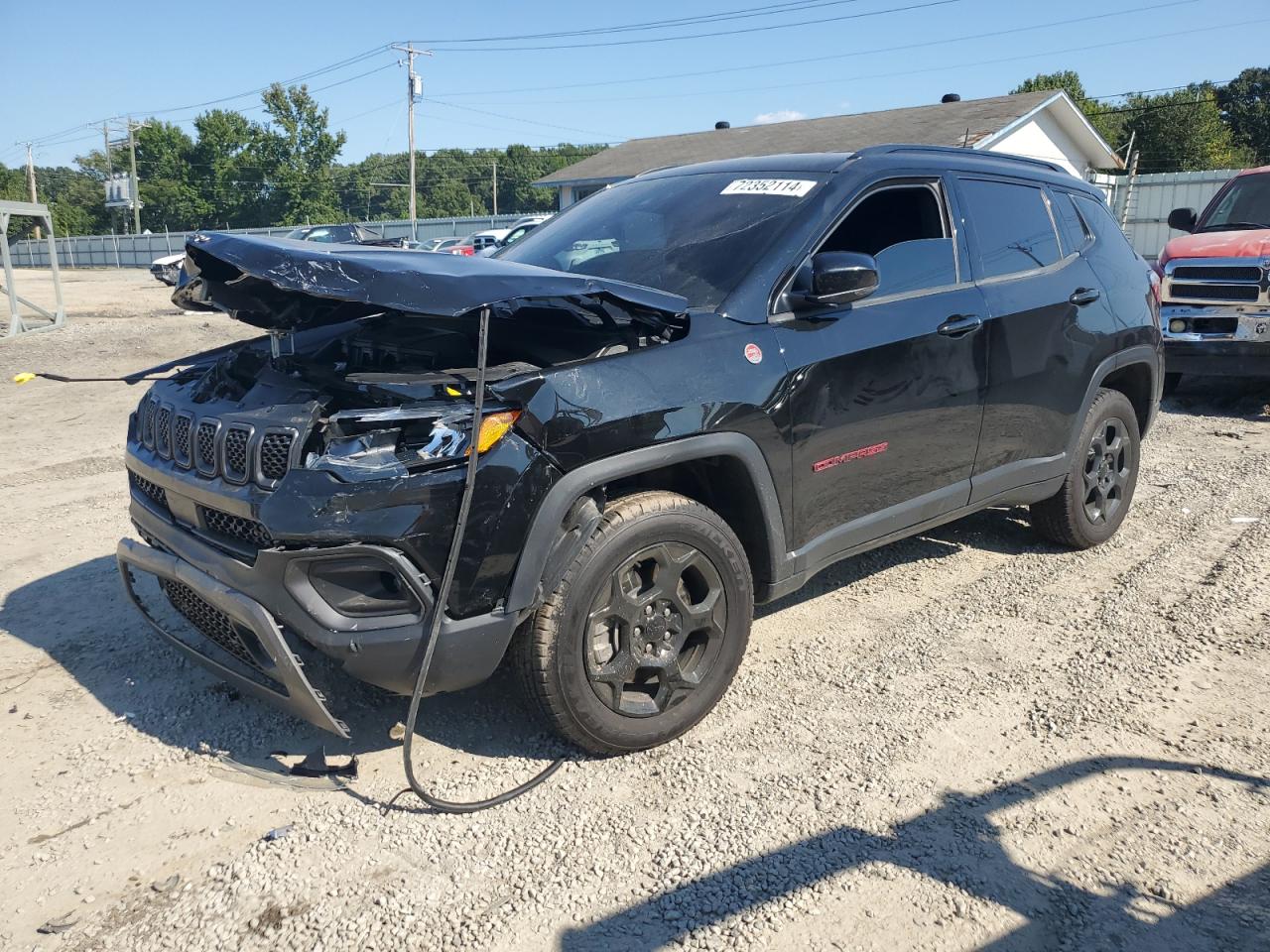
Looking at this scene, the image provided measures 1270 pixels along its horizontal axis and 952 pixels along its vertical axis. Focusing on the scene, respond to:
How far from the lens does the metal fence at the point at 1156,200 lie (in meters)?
25.1

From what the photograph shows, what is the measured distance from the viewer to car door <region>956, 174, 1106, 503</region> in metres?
4.31

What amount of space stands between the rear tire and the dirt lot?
0.40m

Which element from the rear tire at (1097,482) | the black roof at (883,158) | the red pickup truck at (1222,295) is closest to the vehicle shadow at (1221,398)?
the red pickup truck at (1222,295)

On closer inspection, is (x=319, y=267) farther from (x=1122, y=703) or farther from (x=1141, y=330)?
(x=1141, y=330)

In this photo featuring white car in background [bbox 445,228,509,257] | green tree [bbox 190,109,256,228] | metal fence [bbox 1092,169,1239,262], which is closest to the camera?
white car in background [bbox 445,228,509,257]

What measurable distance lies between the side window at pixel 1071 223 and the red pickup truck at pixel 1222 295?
193 inches

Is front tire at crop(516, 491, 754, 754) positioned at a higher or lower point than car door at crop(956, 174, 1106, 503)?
lower

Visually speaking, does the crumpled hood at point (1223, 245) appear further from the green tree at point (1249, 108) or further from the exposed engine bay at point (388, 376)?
the green tree at point (1249, 108)

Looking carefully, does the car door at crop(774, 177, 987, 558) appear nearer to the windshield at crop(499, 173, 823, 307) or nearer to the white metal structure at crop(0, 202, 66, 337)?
the windshield at crop(499, 173, 823, 307)

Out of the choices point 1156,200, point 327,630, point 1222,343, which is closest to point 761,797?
point 327,630

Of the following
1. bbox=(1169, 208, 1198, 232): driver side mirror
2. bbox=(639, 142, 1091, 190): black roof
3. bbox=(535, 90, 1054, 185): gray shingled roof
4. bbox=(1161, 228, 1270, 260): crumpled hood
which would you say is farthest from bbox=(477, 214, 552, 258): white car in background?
bbox=(1169, 208, 1198, 232): driver side mirror

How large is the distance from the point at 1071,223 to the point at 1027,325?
3.13 feet

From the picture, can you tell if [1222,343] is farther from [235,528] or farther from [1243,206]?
[235,528]

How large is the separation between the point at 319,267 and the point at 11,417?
26.5ft
